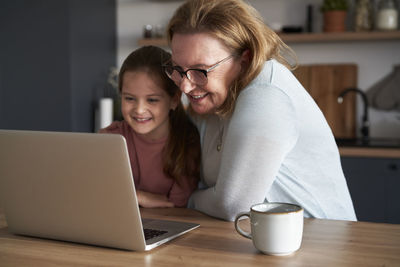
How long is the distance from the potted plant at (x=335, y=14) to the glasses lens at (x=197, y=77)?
2.24 m

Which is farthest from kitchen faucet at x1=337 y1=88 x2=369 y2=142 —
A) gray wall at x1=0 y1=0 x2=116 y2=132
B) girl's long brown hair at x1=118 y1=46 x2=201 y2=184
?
girl's long brown hair at x1=118 y1=46 x2=201 y2=184

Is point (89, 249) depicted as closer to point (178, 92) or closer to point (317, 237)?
point (317, 237)

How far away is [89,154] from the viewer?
95 cm

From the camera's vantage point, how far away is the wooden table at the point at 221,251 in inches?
36.9

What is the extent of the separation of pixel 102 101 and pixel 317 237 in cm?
273

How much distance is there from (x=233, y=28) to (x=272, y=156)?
0.39 meters

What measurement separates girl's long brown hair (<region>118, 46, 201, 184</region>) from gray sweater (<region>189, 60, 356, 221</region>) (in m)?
0.06

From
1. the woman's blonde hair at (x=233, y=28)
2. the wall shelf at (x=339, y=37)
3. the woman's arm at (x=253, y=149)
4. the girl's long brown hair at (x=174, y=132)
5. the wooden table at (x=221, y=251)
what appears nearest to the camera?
the wooden table at (x=221, y=251)

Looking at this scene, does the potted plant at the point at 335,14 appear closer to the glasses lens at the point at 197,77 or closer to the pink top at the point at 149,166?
the pink top at the point at 149,166

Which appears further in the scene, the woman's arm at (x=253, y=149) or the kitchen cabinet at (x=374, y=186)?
the kitchen cabinet at (x=374, y=186)

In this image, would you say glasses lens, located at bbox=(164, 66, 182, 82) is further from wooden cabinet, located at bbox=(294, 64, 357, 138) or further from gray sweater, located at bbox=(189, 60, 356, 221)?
wooden cabinet, located at bbox=(294, 64, 357, 138)

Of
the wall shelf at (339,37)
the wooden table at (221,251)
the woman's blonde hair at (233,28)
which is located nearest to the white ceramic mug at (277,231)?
the wooden table at (221,251)

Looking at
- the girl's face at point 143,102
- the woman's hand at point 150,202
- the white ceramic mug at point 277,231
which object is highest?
the girl's face at point 143,102

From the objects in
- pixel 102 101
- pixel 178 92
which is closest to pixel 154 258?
pixel 178 92
